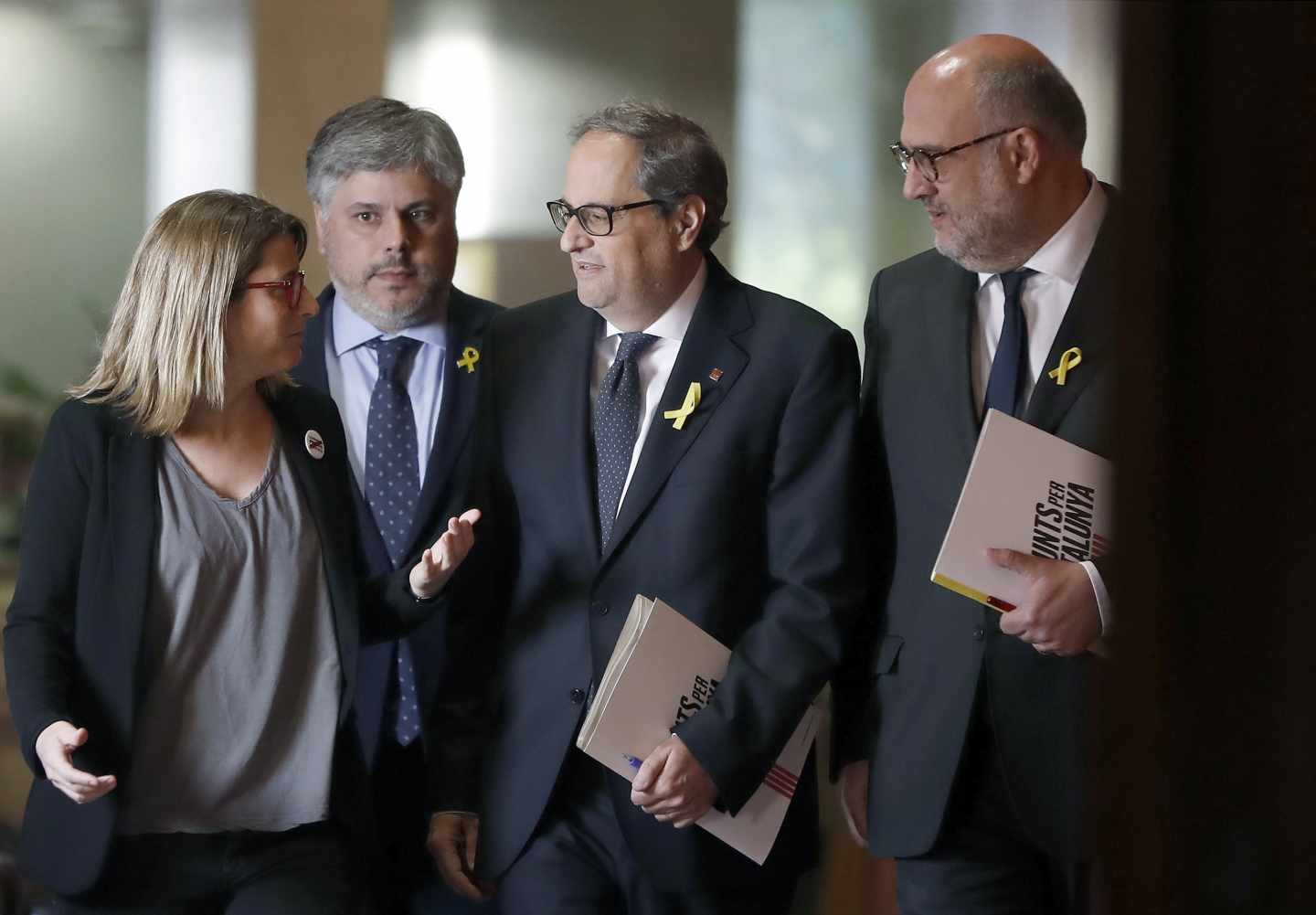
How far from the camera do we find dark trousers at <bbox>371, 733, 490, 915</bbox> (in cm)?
272

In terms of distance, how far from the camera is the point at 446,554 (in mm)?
2176

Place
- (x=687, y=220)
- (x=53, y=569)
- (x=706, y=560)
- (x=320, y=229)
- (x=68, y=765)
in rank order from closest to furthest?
1. (x=68, y=765)
2. (x=53, y=569)
3. (x=706, y=560)
4. (x=687, y=220)
5. (x=320, y=229)

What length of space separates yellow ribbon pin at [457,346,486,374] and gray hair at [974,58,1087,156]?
3.48 ft

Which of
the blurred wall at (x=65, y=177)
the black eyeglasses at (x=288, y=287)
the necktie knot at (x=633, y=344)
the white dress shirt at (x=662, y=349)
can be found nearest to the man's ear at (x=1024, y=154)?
the white dress shirt at (x=662, y=349)

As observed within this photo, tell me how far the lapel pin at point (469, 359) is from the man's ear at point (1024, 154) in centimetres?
108

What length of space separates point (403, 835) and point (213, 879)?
640 millimetres

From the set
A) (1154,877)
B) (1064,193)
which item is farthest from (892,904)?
(1154,877)

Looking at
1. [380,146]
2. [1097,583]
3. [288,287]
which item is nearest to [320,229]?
[380,146]

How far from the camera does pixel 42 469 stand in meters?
2.11

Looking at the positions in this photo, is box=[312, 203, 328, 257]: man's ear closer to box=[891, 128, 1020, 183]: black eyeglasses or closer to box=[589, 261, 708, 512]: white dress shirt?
box=[589, 261, 708, 512]: white dress shirt

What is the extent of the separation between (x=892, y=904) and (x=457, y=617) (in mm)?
1055

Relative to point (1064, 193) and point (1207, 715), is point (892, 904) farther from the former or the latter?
point (1207, 715)

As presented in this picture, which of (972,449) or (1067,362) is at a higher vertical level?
(1067,362)

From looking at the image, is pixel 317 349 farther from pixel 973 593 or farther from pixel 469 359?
pixel 973 593
